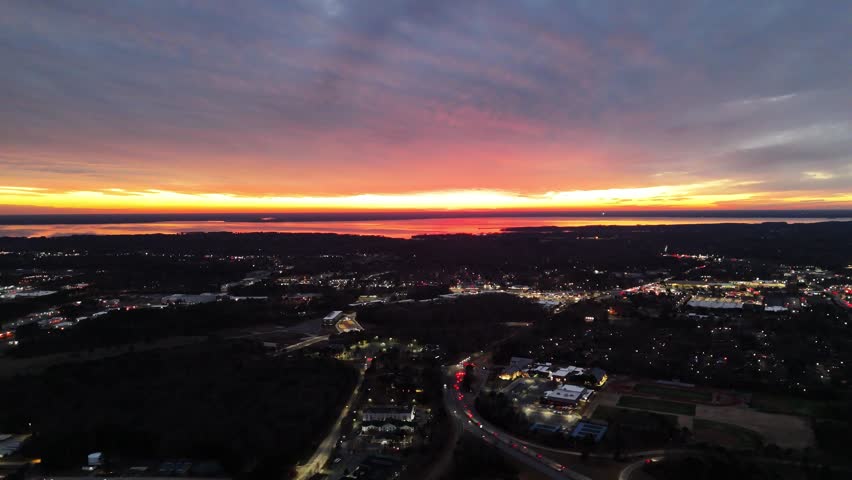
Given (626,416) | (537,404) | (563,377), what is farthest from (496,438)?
(563,377)

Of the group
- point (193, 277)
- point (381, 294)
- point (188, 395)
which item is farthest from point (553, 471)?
point (193, 277)

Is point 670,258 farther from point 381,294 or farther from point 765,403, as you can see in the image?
point 765,403

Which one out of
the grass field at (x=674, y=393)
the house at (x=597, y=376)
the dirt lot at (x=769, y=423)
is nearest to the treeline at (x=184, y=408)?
the house at (x=597, y=376)

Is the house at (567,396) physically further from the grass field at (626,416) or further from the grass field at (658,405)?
the grass field at (658,405)

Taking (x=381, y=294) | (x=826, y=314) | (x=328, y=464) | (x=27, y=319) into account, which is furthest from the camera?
(x=381, y=294)

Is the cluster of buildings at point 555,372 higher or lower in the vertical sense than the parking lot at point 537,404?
higher
